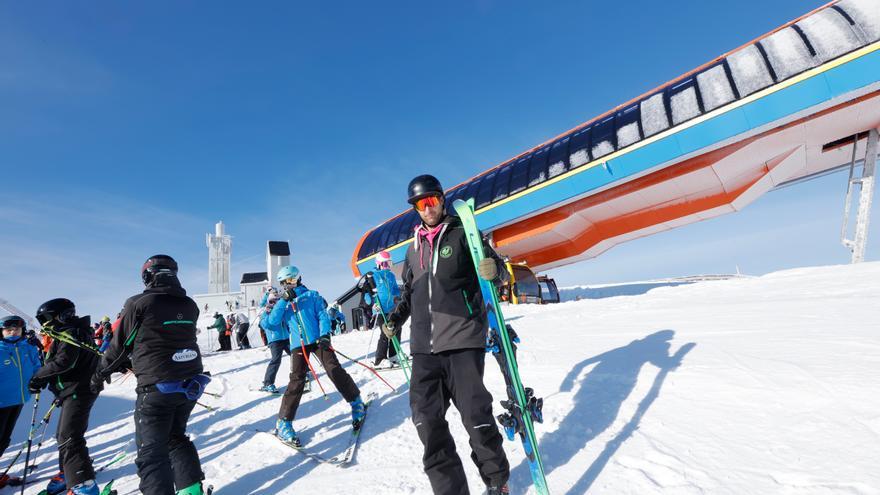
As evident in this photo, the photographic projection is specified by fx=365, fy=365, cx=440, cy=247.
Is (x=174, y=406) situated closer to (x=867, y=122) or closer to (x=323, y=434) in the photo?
(x=323, y=434)

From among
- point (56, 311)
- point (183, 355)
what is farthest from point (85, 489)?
point (183, 355)

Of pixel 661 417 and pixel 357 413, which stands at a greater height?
pixel 357 413

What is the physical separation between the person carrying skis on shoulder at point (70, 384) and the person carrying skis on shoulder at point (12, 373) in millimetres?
924

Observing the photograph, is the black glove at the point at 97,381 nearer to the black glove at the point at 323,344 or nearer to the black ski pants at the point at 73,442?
the black ski pants at the point at 73,442

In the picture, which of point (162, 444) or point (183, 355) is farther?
point (183, 355)

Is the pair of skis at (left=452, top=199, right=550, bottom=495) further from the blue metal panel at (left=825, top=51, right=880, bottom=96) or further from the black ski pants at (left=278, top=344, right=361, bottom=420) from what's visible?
the blue metal panel at (left=825, top=51, right=880, bottom=96)

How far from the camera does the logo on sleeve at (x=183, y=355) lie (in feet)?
9.37

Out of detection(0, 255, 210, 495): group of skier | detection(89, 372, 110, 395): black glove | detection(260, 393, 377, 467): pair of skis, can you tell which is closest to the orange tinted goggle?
detection(0, 255, 210, 495): group of skier

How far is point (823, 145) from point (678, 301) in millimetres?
8094

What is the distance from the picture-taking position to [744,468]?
2.39 m

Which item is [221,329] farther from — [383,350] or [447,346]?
[447,346]

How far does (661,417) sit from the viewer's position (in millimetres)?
3223

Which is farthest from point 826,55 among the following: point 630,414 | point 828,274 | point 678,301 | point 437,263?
point 437,263

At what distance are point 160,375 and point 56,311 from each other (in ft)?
7.30
